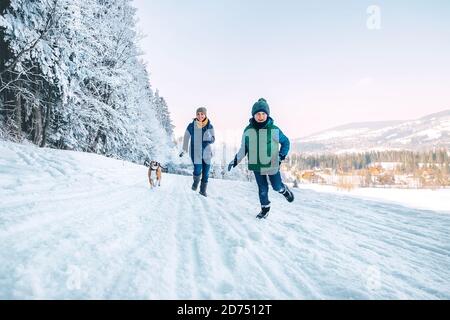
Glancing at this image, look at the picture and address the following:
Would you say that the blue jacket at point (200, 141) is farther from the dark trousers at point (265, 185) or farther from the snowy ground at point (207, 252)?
the dark trousers at point (265, 185)

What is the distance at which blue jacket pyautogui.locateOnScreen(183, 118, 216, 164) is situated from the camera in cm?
880

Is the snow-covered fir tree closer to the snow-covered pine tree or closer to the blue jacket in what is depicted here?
the blue jacket

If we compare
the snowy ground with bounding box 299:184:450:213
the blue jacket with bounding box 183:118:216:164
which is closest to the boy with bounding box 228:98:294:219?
the blue jacket with bounding box 183:118:216:164

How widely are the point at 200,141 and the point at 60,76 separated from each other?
273 inches

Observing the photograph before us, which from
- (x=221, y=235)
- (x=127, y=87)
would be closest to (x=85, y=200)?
(x=221, y=235)

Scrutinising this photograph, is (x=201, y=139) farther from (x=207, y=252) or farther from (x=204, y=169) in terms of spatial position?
(x=207, y=252)

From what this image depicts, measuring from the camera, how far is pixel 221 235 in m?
4.09

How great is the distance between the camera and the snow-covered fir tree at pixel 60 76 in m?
10.7

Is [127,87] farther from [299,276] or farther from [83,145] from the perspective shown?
[299,276]

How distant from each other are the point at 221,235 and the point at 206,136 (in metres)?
5.01

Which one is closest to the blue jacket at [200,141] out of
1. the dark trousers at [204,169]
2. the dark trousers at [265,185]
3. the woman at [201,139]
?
the woman at [201,139]

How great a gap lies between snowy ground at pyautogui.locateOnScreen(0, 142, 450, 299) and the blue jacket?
9.33ft

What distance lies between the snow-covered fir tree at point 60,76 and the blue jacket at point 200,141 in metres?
6.44

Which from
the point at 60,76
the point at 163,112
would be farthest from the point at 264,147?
the point at 163,112
